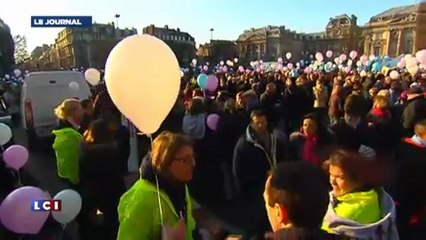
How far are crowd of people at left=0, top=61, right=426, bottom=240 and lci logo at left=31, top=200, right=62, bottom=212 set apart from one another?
0.68 ft

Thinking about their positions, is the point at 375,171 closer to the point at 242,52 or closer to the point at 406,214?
the point at 406,214

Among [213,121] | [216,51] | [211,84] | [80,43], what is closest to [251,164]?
[213,121]

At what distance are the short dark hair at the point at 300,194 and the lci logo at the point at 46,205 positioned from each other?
207 centimetres

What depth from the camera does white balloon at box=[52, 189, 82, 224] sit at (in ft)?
11.4

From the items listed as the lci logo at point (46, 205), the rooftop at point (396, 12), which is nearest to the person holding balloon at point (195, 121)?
the lci logo at point (46, 205)

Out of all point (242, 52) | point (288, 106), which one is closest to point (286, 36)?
point (242, 52)

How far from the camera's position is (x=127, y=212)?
2.24 m

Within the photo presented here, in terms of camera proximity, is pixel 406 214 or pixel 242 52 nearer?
pixel 406 214

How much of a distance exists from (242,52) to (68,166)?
112291mm

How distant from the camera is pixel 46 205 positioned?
336 cm

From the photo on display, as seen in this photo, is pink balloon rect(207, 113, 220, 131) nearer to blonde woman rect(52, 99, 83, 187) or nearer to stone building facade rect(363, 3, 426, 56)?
blonde woman rect(52, 99, 83, 187)

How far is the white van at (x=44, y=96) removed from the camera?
9250 millimetres

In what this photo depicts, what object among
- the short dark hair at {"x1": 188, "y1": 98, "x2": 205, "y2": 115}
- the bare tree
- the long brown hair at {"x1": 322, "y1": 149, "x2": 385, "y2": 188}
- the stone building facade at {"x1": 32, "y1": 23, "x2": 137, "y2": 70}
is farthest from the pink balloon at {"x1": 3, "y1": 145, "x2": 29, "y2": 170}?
the stone building facade at {"x1": 32, "y1": 23, "x2": 137, "y2": 70}

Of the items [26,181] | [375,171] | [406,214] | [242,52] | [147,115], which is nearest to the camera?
[375,171]
